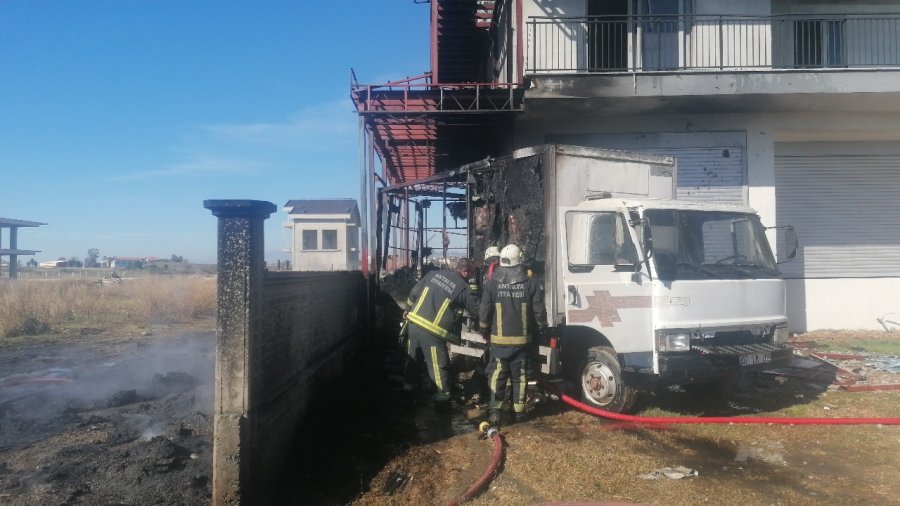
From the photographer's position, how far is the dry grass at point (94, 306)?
14414 millimetres

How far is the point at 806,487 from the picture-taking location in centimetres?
429

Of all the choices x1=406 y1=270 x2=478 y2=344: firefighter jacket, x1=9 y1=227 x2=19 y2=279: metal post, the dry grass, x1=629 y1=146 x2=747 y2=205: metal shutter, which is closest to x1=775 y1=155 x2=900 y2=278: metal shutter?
x1=629 y1=146 x2=747 y2=205: metal shutter

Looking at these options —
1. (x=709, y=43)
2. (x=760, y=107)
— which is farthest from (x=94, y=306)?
(x=760, y=107)

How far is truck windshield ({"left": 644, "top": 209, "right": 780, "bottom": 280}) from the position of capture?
582 cm

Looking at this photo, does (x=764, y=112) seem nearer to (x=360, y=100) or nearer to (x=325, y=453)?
(x=360, y=100)

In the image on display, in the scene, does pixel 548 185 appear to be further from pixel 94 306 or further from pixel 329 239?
pixel 329 239

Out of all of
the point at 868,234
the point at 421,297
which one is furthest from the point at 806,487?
the point at 868,234

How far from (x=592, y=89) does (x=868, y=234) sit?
22.4 feet

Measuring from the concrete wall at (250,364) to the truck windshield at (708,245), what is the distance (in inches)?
141

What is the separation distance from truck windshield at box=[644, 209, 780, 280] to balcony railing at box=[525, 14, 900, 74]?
4.93 meters

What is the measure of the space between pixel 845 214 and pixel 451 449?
1095 cm

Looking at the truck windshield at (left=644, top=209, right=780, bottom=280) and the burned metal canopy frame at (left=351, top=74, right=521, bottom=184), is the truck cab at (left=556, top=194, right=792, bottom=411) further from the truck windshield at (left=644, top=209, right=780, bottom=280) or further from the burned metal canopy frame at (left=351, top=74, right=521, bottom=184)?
the burned metal canopy frame at (left=351, top=74, right=521, bottom=184)

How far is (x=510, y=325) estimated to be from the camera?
5629mm

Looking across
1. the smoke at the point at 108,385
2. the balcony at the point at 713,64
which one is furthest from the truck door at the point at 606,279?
the balcony at the point at 713,64
